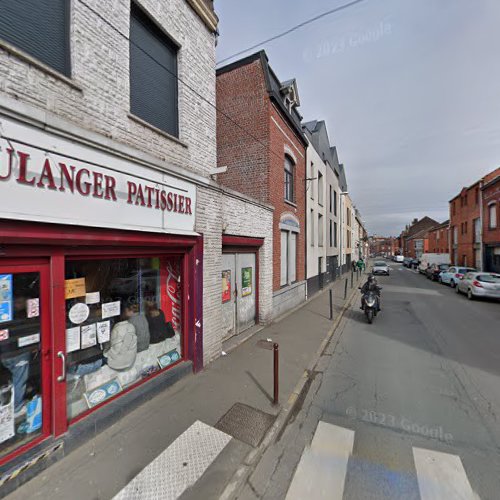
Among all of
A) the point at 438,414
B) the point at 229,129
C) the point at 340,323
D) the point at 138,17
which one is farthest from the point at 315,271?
the point at 138,17

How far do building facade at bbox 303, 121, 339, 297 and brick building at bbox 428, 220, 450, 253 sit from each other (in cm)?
2540

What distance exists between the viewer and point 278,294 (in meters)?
9.17

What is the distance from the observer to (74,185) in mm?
2998

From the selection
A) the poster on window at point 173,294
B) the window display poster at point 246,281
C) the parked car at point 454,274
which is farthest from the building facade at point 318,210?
the poster on window at point 173,294

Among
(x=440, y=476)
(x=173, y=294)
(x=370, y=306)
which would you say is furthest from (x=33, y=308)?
(x=370, y=306)

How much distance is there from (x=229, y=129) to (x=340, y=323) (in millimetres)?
7947

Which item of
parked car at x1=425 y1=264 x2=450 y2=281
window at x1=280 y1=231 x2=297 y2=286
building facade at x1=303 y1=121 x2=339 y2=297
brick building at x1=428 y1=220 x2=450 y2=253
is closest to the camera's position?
window at x1=280 y1=231 x2=297 y2=286

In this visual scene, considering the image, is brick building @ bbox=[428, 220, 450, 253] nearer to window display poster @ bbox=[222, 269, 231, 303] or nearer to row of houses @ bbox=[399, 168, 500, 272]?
row of houses @ bbox=[399, 168, 500, 272]

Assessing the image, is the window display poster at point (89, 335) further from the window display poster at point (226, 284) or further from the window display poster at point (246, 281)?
the window display poster at point (246, 281)

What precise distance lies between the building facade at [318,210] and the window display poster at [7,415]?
36.9ft

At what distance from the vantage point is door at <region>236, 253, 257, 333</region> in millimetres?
7207

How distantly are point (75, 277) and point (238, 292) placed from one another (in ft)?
14.5

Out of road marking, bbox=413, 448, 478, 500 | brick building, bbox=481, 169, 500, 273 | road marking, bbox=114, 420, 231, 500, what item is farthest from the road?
brick building, bbox=481, 169, 500, 273

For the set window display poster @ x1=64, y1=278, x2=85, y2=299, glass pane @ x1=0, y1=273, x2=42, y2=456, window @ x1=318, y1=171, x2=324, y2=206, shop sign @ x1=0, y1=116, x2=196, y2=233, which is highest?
window @ x1=318, y1=171, x2=324, y2=206
